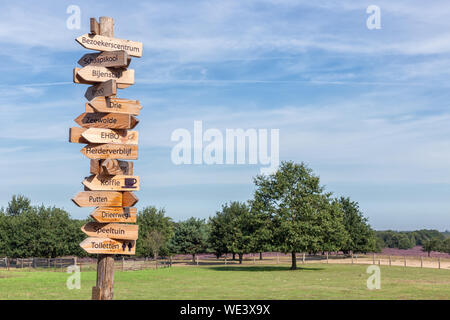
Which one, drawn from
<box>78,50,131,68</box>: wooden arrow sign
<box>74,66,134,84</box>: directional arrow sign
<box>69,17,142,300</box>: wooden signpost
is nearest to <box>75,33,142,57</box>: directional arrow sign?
<box>69,17,142,300</box>: wooden signpost

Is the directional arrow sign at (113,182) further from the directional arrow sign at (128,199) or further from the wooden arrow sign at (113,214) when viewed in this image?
the wooden arrow sign at (113,214)

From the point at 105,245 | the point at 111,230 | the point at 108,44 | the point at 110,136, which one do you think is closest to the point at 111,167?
the point at 110,136

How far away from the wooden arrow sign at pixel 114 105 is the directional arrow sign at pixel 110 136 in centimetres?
43

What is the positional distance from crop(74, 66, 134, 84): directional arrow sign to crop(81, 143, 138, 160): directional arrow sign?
141 cm

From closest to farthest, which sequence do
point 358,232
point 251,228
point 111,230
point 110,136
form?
1. point 111,230
2. point 110,136
3. point 251,228
4. point 358,232

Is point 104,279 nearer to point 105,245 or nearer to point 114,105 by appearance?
point 105,245

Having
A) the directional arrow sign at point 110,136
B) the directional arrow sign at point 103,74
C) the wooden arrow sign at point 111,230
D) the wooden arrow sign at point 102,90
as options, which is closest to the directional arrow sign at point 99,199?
the wooden arrow sign at point 111,230

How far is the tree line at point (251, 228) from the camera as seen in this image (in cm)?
5028

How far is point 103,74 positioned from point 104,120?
0.98 metres

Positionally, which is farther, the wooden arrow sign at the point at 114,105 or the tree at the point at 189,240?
the tree at the point at 189,240

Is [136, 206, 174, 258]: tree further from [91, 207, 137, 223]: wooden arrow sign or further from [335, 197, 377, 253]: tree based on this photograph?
[91, 207, 137, 223]: wooden arrow sign

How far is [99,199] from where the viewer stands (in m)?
9.34

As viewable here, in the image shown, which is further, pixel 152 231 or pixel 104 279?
pixel 152 231
